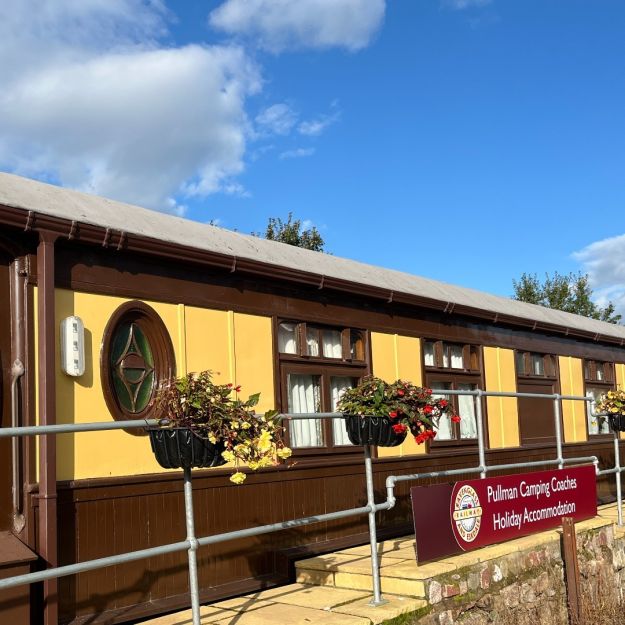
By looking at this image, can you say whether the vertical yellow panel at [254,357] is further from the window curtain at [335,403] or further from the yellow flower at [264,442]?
the yellow flower at [264,442]

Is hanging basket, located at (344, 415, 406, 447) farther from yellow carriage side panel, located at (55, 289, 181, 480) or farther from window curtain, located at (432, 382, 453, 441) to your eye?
window curtain, located at (432, 382, 453, 441)

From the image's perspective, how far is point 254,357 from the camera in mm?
6871

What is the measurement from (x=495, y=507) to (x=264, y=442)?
323 cm

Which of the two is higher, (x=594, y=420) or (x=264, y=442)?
(x=264, y=442)

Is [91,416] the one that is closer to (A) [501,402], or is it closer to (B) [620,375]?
(A) [501,402]

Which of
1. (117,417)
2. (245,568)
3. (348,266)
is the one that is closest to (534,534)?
(245,568)

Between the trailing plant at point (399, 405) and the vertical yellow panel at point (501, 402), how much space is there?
4.13m

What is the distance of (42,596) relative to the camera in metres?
4.91

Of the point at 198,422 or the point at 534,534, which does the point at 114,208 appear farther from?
→ the point at 534,534

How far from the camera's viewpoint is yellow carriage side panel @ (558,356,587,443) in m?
Result: 11.7

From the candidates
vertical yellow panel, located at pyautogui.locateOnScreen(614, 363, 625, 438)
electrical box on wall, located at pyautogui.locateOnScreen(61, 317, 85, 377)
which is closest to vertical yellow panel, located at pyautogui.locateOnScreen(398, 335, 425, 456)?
electrical box on wall, located at pyautogui.locateOnScreen(61, 317, 85, 377)

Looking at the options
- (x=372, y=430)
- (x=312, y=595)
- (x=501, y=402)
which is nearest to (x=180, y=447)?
(x=372, y=430)

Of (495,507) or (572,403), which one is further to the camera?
(572,403)

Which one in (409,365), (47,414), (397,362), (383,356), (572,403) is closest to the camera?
(47,414)
